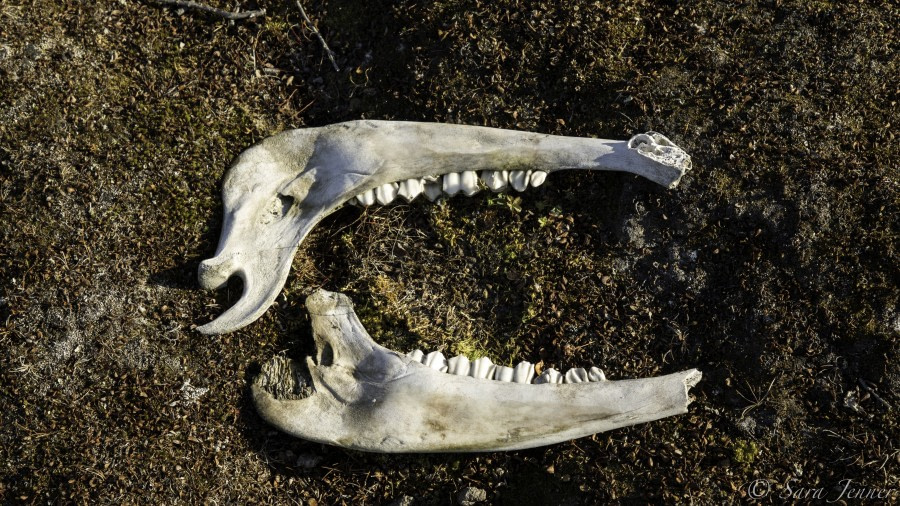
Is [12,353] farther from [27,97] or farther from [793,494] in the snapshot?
[793,494]

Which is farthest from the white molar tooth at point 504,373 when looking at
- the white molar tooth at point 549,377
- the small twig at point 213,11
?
the small twig at point 213,11

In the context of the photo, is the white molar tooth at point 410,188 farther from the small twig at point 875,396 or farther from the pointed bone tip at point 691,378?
the small twig at point 875,396

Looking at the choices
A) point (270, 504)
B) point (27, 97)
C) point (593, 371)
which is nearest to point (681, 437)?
point (593, 371)

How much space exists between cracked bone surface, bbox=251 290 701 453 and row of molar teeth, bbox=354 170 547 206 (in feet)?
2.93

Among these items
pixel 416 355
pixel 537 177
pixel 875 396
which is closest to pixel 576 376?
pixel 416 355

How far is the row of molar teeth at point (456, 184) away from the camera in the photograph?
4.67 metres

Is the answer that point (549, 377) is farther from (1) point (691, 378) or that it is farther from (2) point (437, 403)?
(1) point (691, 378)

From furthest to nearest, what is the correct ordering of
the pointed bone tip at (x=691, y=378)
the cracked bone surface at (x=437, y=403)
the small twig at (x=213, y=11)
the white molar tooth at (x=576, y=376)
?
the small twig at (x=213, y=11)
the white molar tooth at (x=576, y=376)
the pointed bone tip at (x=691, y=378)
the cracked bone surface at (x=437, y=403)

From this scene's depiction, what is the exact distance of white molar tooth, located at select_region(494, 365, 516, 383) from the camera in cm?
457

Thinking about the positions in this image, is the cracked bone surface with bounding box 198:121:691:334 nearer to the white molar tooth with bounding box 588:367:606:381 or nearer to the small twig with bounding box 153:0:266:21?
the small twig with bounding box 153:0:266:21

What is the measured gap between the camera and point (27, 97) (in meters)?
4.89

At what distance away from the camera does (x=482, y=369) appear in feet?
15.1

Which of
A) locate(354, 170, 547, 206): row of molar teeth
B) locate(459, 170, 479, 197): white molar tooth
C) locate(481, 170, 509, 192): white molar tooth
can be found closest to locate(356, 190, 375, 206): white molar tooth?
locate(354, 170, 547, 206): row of molar teeth

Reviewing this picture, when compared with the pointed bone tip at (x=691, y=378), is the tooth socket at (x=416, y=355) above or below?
below
